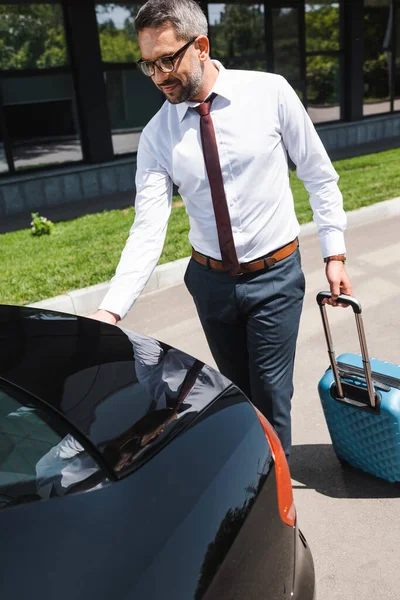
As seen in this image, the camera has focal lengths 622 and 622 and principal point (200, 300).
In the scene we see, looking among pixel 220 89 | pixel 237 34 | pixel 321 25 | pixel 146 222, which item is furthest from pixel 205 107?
pixel 321 25

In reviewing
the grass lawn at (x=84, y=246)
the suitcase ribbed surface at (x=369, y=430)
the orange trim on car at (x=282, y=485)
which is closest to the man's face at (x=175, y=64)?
the orange trim on car at (x=282, y=485)

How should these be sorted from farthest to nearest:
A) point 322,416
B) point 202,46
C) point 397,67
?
point 397,67, point 322,416, point 202,46

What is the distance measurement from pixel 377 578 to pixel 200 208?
5.44ft

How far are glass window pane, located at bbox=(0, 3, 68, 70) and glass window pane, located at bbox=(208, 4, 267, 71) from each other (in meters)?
3.03

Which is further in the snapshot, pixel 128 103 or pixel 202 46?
pixel 128 103

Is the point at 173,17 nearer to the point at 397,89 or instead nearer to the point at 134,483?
the point at 134,483

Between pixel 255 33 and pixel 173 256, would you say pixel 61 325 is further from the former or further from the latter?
pixel 255 33

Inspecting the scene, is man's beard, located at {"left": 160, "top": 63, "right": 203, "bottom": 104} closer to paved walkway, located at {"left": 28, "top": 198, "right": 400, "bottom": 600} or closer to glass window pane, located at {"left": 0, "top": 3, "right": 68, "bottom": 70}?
paved walkway, located at {"left": 28, "top": 198, "right": 400, "bottom": 600}

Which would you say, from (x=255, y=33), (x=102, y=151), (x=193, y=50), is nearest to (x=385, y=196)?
(x=102, y=151)

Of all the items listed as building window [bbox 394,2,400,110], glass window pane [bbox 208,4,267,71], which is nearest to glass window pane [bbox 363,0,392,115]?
building window [bbox 394,2,400,110]

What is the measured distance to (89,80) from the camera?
33.9ft

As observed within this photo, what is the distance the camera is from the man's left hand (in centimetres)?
265

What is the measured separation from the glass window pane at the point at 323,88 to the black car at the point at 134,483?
41.9ft

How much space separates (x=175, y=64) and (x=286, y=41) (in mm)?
11648
